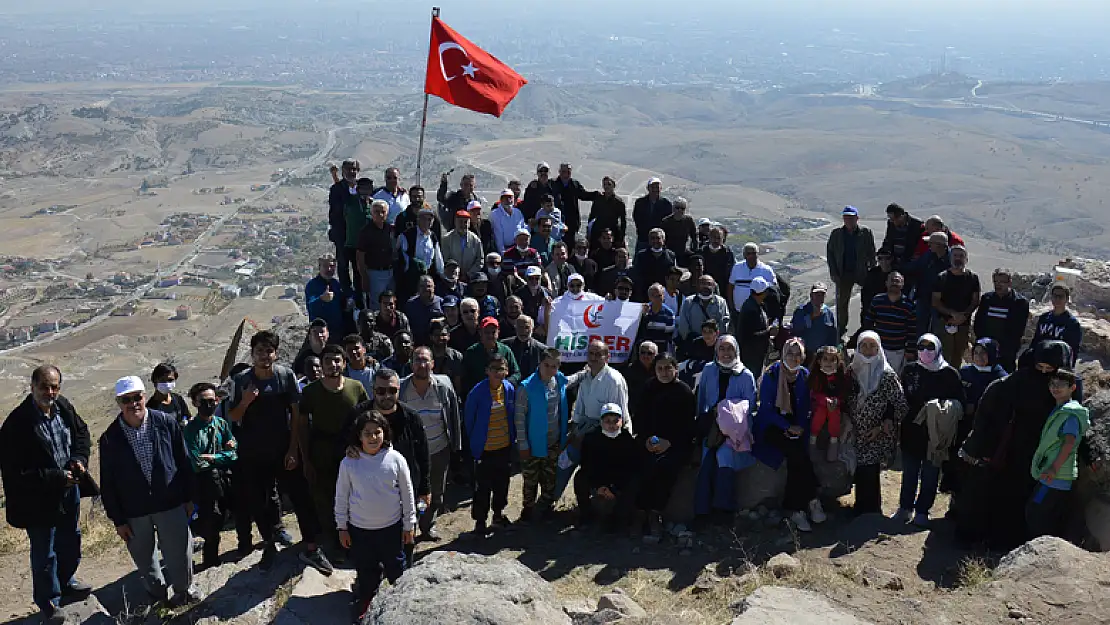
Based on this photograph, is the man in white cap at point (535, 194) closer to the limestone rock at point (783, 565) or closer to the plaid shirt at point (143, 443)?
the limestone rock at point (783, 565)

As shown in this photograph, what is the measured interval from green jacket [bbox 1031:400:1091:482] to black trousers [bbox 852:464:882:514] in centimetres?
133

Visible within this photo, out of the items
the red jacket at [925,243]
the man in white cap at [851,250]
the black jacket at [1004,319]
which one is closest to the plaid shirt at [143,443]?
the black jacket at [1004,319]

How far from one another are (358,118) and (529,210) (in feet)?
605

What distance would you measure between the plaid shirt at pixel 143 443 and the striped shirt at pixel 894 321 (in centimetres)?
754

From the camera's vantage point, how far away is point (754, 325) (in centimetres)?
1020

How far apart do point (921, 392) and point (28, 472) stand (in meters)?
7.19

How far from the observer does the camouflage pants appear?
816cm

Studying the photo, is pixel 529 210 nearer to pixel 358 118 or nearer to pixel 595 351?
pixel 595 351

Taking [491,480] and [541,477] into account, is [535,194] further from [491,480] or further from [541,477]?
[491,480]

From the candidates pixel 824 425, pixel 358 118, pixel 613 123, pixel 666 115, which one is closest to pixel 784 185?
pixel 613 123

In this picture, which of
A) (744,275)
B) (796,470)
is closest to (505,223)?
(744,275)

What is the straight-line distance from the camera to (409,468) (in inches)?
268

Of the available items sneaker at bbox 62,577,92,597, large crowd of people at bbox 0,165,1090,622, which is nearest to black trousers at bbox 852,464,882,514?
large crowd of people at bbox 0,165,1090,622

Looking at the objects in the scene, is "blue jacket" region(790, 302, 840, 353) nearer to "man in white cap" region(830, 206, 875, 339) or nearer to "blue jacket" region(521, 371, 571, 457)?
"man in white cap" region(830, 206, 875, 339)
